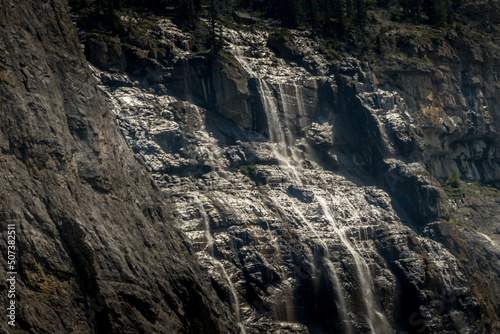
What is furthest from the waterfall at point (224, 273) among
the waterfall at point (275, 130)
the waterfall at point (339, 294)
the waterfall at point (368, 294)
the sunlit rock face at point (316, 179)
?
the waterfall at point (275, 130)

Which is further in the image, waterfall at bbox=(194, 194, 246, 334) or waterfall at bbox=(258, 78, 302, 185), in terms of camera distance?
waterfall at bbox=(258, 78, 302, 185)

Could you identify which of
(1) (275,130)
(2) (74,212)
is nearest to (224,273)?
(2) (74,212)

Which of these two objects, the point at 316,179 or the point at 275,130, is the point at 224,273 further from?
the point at 275,130

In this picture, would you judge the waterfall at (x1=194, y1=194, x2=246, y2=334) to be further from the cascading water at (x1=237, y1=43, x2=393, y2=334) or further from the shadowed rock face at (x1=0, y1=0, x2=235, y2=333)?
the cascading water at (x1=237, y1=43, x2=393, y2=334)

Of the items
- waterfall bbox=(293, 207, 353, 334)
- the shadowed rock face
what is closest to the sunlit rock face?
waterfall bbox=(293, 207, 353, 334)

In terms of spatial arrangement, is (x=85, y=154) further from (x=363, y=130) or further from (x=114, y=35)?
(x=363, y=130)

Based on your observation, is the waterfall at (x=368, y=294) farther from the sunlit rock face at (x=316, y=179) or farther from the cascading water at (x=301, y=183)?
the sunlit rock face at (x=316, y=179)
